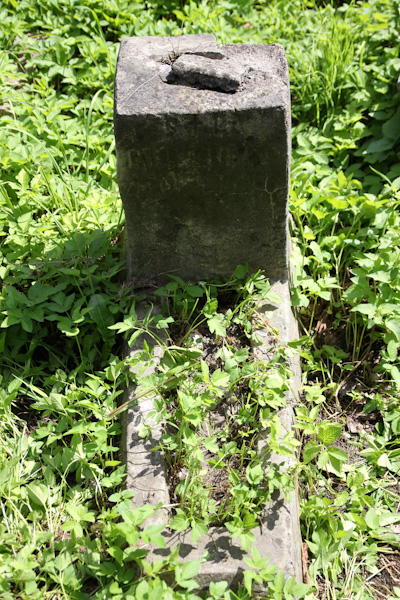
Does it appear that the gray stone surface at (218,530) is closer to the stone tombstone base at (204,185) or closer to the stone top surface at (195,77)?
the stone tombstone base at (204,185)

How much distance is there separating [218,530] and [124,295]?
1.08 m

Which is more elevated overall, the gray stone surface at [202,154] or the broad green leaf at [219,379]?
the gray stone surface at [202,154]

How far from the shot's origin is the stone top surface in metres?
2.28

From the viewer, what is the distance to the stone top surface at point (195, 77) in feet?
7.48

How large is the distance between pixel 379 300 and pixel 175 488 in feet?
4.00

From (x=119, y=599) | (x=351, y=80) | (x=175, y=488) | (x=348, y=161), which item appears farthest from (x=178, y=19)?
(x=119, y=599)

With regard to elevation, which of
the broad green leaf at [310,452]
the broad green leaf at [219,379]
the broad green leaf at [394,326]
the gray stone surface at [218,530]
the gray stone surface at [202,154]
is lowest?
the gray stone surface at [218,530]

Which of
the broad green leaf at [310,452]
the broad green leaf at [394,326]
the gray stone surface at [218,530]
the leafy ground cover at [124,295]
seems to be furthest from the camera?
the broad green leaf at [394,326]

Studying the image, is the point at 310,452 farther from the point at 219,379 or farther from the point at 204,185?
the point at 204,185

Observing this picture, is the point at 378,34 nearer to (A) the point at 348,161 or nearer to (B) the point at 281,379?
(A) the point at 348,161

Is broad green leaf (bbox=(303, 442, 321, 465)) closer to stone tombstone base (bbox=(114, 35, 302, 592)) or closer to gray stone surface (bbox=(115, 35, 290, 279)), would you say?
stone tombstone base (bbox=(114, 35, 302, 592))

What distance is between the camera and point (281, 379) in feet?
7.49

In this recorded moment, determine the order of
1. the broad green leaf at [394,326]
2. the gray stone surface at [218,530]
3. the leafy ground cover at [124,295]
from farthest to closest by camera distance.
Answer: the broad green leaf at [394,326] → the leafy ground cover at [124,295] → the gray stone surface at [218,530]

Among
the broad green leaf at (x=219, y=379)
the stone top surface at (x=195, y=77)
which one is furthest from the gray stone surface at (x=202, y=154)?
the broad green leaf at (x=219, y=379)
